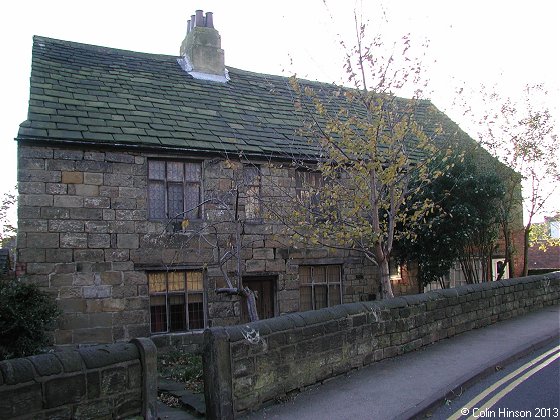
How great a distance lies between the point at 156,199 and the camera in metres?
11.1

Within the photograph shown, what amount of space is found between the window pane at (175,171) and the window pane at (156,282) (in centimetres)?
219

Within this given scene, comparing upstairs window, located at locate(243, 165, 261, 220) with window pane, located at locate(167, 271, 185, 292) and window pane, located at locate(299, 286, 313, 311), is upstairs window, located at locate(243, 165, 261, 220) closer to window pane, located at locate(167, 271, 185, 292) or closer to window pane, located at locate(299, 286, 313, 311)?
window pane, located at locate(167, 271, 185, 292)

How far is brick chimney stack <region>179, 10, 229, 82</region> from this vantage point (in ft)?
48.9

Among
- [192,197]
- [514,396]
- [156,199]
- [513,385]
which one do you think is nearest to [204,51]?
[192,197]

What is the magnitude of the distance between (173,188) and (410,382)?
6749 mm

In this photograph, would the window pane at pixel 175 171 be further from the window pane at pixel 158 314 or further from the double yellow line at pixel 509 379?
the double yellow line at pixel 509 379

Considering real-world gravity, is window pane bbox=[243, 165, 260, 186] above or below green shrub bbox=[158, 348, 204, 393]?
above

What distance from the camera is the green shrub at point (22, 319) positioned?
27.0 ft

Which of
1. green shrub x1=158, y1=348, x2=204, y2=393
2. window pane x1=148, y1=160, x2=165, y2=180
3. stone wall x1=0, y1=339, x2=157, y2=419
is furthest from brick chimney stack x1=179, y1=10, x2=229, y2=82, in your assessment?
stone wall x1=0, y1=339, x2=157, y2=419

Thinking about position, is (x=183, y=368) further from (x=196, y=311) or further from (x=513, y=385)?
(x=513, y=385)

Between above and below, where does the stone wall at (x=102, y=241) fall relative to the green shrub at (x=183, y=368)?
above

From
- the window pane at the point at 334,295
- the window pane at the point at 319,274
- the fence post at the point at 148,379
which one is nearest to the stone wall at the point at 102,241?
the window pane at the point at 319,274

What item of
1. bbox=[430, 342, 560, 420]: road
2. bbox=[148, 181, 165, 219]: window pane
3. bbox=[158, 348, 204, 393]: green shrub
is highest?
bbox=[148, 181, 165, 219]: window pane

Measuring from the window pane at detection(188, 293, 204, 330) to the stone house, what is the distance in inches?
0.9
